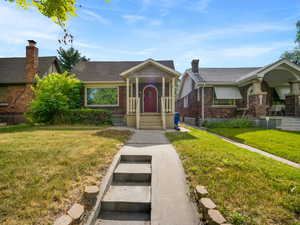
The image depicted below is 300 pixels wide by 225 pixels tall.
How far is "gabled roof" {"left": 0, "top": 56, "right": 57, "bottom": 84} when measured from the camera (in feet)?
45.6

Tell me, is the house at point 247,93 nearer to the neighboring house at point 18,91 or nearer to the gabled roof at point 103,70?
the gabled roof at point 103,70

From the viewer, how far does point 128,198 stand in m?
2.70

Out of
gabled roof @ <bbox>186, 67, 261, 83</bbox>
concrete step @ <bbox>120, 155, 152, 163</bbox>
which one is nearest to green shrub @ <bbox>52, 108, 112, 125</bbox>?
concrete step @ <bbox>120, 155, 152, 163</bbox>

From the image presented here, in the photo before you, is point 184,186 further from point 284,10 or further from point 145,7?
point 284,10

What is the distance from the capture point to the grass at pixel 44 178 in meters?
2.11

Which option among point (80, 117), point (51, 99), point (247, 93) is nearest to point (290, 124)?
point (247, 93)

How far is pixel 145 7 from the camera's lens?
7875 millimetres

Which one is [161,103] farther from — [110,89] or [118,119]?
[110,89]

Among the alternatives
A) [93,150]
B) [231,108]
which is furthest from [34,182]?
[231,108]

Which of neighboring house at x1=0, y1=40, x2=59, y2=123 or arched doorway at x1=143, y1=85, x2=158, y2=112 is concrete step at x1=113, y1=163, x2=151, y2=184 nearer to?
arched doorway at x1=143, y1=85, x2=158, y2=112

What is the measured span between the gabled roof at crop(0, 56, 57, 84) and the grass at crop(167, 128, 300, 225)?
17.0m

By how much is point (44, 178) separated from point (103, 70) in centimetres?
1306

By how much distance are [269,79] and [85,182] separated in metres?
15.8

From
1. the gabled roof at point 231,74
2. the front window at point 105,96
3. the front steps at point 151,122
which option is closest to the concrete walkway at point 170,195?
the front steps at point 151,122
